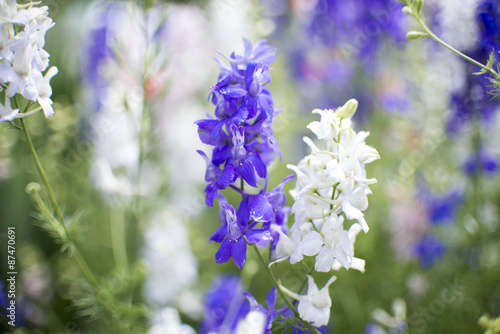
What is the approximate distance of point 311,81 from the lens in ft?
5.00

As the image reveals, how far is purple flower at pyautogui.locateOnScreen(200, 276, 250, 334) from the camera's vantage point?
872 millimetres

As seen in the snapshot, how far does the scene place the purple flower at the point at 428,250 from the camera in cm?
113

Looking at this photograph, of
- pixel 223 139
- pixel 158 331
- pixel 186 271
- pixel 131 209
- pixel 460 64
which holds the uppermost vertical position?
pixel 223 139

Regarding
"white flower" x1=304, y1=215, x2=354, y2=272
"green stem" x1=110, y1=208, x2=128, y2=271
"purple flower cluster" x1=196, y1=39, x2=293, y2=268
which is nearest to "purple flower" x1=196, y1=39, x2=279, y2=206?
"purple flower cluster" x1=196, y1=39, x2=293, y2=268

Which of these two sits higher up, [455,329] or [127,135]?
[127,135]

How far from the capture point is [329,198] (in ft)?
1.77

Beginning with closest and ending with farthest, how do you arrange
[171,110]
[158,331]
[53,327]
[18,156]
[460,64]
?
[158,331], [460,64], [53,327], [18,156], [171,110]

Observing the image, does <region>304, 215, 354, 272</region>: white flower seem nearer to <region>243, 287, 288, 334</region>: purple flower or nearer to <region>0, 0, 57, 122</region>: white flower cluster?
<region>243, 287, 288, 334</region>: purple flower

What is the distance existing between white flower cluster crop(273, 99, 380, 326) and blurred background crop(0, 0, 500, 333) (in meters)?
0.41

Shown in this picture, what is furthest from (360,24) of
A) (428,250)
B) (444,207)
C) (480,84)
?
(428,250)

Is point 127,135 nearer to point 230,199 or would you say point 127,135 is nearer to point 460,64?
point 230,199

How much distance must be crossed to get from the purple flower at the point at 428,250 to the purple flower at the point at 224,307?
56cm

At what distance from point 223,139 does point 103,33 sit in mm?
1108

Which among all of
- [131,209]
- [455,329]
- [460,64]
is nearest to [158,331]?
[131,209]
